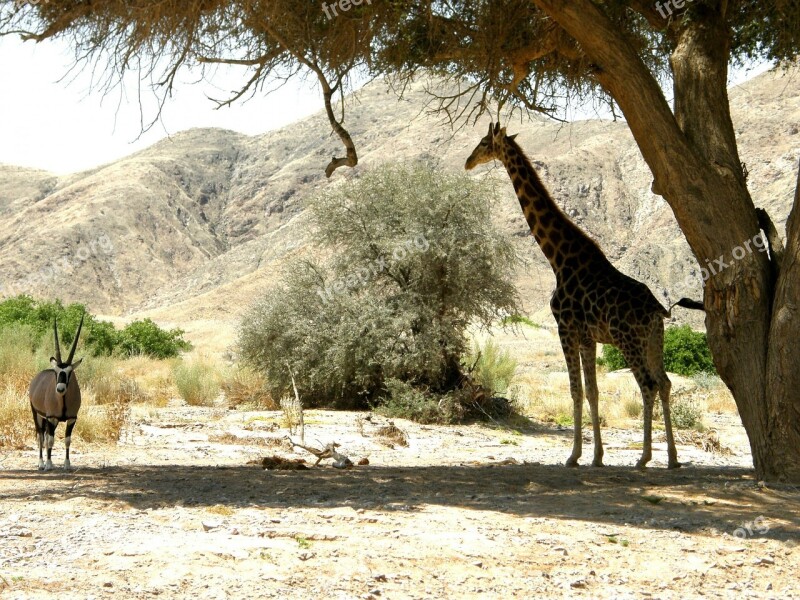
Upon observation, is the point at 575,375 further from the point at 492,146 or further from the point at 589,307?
the point at 492,146

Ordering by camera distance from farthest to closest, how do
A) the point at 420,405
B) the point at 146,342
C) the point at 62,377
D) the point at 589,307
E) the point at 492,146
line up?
the point at 146,342, the point at 420,405, the point at 492,146, the point at 589,307, the point at 62,377

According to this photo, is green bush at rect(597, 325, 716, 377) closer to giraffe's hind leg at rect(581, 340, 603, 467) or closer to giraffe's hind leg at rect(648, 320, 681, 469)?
giraffe's hind leg at rect(581, 340, 603, 467)

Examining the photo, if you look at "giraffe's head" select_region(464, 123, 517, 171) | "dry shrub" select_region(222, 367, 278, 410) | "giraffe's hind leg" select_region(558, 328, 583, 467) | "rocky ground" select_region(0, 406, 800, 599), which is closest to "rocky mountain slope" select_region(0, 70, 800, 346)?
"dry shrub" select_region(222, 367, 278, 410)

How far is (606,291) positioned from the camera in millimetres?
10672

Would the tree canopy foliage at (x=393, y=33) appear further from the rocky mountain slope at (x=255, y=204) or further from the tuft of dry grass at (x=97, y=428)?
the rocky mountain slope at (x=255, y=204)

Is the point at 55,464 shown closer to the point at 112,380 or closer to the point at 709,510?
the point at 709,510

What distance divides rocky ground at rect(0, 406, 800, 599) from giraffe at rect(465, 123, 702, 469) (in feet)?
2.87

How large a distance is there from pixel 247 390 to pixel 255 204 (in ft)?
207

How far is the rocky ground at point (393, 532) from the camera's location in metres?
5.68

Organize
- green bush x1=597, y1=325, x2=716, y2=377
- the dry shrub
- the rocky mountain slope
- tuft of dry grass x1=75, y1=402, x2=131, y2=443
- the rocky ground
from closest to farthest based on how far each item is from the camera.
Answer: the rocky ground, tuft of dry grass x1=75, y1=402, x2=131, y2=443, the dry shrub, green bush x1=597, y1=325, x2=716, y2=377, the rocky mountain slope

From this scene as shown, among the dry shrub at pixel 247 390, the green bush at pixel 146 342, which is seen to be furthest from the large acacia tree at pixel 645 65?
the green bush at pixel 146 342

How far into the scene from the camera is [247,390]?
21781mm

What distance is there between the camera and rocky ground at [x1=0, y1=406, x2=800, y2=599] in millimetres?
5684

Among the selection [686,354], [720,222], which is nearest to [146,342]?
[686,354]
